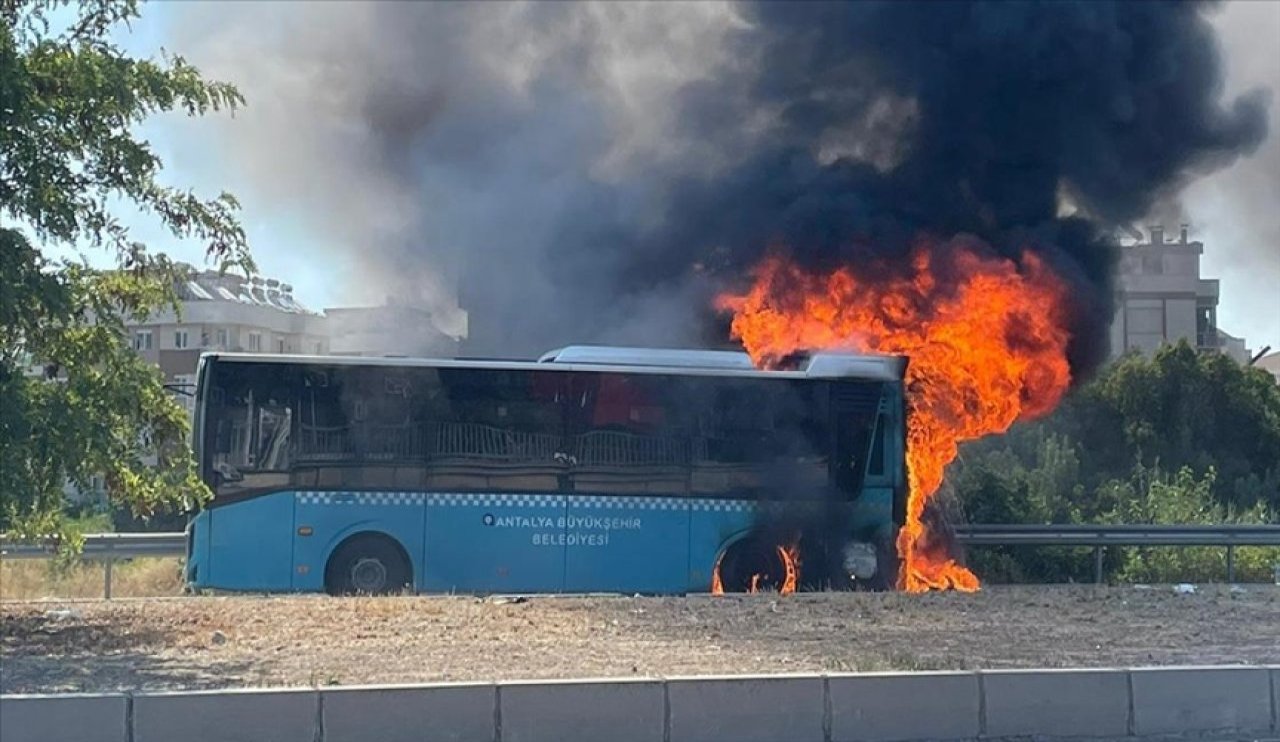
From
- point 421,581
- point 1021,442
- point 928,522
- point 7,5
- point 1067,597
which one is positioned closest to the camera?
point 7,5

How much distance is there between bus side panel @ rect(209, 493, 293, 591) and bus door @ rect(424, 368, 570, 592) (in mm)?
1550

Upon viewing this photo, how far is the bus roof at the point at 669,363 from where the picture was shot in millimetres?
15742

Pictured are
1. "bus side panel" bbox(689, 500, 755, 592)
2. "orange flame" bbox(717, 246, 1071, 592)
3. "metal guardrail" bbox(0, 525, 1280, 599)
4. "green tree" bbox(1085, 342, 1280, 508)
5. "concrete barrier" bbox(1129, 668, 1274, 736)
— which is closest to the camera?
"concrete barrier" bbox(1129, 668, 1274, 736)

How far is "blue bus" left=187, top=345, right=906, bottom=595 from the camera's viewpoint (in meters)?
15.2

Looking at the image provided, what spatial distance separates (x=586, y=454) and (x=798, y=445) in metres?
2.51

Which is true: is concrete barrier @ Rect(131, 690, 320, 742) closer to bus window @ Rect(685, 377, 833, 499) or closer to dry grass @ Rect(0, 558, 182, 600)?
bus window @ Rect(685, 377, 833, 499)

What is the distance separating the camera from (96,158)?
10445 millimetres

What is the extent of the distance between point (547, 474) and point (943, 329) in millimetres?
6058

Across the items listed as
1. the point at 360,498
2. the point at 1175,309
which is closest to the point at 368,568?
the point at 360,498

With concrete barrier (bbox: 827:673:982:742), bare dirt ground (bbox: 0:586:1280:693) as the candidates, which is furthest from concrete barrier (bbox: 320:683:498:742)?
concrete barrier (bbox: 827:673:982:742)

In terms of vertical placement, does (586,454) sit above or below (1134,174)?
below

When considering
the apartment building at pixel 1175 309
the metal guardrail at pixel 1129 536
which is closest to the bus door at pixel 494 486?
the metal guardrail at pixel 1129 536

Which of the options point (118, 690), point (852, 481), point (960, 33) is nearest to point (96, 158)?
point (118, 690)

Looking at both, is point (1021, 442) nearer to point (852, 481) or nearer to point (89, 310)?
point (852, 481)
